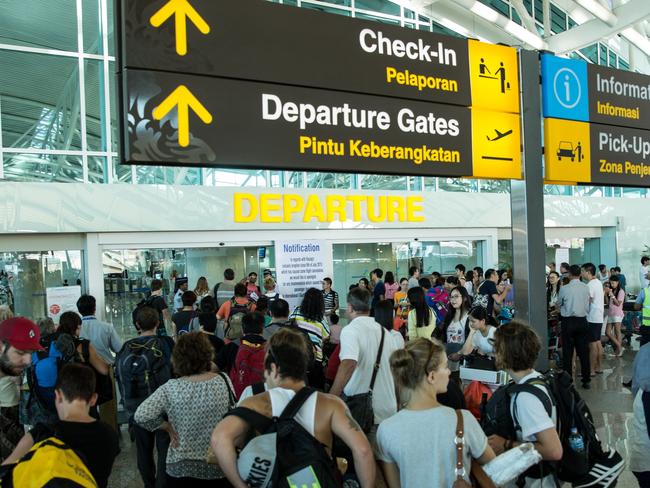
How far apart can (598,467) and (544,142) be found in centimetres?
289

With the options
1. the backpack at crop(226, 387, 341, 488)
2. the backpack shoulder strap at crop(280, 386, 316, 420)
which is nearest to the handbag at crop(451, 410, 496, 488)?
the backpack at crop(226, 387, 341, 488)

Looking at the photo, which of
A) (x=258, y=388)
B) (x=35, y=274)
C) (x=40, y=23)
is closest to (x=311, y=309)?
(x=258, y=388)

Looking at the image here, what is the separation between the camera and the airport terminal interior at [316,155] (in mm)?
3635

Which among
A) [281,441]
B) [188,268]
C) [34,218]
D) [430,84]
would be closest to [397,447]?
[281,441]

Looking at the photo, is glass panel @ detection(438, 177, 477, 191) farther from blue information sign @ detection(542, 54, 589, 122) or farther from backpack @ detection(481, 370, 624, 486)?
backpack @ detection(481, 370, 624, 486)

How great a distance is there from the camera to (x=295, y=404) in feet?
8.06

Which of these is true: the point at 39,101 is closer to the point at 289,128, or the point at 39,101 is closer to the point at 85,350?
the point at 85,350

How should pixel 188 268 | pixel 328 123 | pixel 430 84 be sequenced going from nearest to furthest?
pixel 328 123 → pixel 430 84 → pixel 188 268

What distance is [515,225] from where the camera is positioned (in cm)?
504

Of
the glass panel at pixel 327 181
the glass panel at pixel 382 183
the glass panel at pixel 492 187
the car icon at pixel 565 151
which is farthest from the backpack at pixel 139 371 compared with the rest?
the glass panel at pixel 492 187

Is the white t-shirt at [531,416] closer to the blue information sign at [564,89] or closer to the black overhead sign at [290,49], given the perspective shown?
the black overhead sign at [290,49]

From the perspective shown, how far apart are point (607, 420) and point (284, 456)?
5.47m

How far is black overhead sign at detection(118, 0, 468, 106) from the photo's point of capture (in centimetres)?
341

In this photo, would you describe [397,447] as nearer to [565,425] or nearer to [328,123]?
[565,425]
